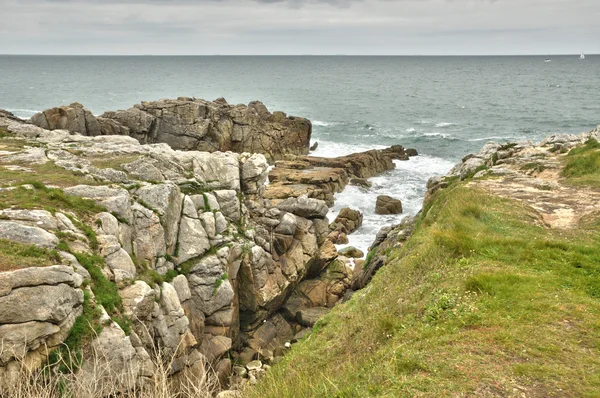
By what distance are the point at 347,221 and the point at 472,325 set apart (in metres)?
33.3

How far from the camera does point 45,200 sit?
61.3 feet

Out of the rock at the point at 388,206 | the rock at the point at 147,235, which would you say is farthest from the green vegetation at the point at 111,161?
the rock at the point at 388,206

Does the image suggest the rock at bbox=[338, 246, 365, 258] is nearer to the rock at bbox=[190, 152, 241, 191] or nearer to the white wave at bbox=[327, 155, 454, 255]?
the white wave at bbox=[327, 155, 454, 255]

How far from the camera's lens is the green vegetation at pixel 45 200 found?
17.7 metres

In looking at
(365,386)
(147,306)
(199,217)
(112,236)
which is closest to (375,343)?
(365,386)

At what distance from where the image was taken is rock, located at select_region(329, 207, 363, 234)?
43.4 m

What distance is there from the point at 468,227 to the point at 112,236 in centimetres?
1417

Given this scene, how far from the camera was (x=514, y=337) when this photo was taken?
1012cm

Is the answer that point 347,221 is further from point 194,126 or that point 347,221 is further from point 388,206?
point 194,126

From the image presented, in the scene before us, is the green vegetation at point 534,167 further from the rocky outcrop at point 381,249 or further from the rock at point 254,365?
the rock at point 254,365

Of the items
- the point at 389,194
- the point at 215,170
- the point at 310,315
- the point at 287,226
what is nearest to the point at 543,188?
the point at 310,315

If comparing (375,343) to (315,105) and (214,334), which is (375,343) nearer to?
(214,334)

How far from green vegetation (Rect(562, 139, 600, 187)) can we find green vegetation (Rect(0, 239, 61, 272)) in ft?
80.8

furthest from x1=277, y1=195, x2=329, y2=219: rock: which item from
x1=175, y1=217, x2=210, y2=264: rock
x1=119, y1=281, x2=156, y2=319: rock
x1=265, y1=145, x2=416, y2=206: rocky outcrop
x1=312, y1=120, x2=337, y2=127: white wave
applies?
x1=312, y1=120, x2=337, y2=127: white wave
